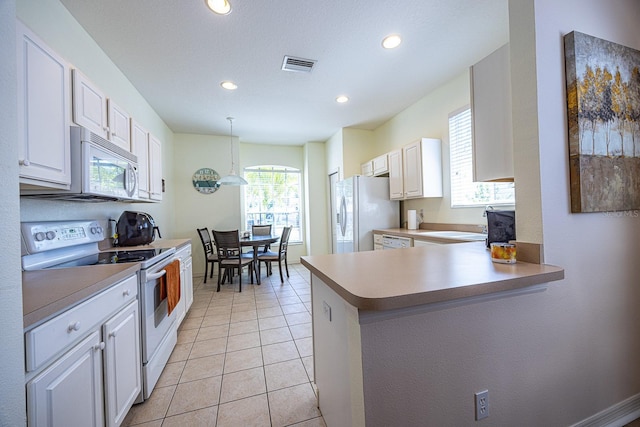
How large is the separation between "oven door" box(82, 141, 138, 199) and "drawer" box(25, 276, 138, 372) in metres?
0.74

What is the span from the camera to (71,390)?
Answer: 981 mm

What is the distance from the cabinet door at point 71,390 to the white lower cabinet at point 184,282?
54.1 inches

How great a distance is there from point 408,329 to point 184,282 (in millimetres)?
2591

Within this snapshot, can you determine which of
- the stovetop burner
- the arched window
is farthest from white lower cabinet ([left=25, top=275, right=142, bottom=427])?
the arched window

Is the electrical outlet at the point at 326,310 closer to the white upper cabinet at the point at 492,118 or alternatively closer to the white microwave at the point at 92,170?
the white upper cabinet at the point at 492,118

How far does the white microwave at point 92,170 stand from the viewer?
1556mm

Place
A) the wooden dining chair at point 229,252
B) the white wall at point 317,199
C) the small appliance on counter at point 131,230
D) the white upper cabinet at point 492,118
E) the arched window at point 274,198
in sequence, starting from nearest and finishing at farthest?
1. the white upper cabinet at point 492,118
2. the small appliance on counter at point 131,230
3. the wooden dining chair at point 229,252
4. the white wall at point 317,199
5. the arched window at point 274,198

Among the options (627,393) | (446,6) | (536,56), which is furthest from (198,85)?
(627,393)

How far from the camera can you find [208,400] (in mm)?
1629

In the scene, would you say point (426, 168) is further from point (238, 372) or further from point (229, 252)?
point (229, 252)

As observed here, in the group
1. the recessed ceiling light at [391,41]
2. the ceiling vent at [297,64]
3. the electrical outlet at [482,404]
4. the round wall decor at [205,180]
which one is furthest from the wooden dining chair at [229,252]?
the electrical outlet at [482,404]

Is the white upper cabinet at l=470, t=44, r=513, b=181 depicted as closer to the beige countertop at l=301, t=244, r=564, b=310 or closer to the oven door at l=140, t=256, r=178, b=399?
the beige countertop at l=301, t=244, r=564, b=310

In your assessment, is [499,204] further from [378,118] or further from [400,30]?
[378,118]

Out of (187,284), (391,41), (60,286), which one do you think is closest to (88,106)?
(60,286)
